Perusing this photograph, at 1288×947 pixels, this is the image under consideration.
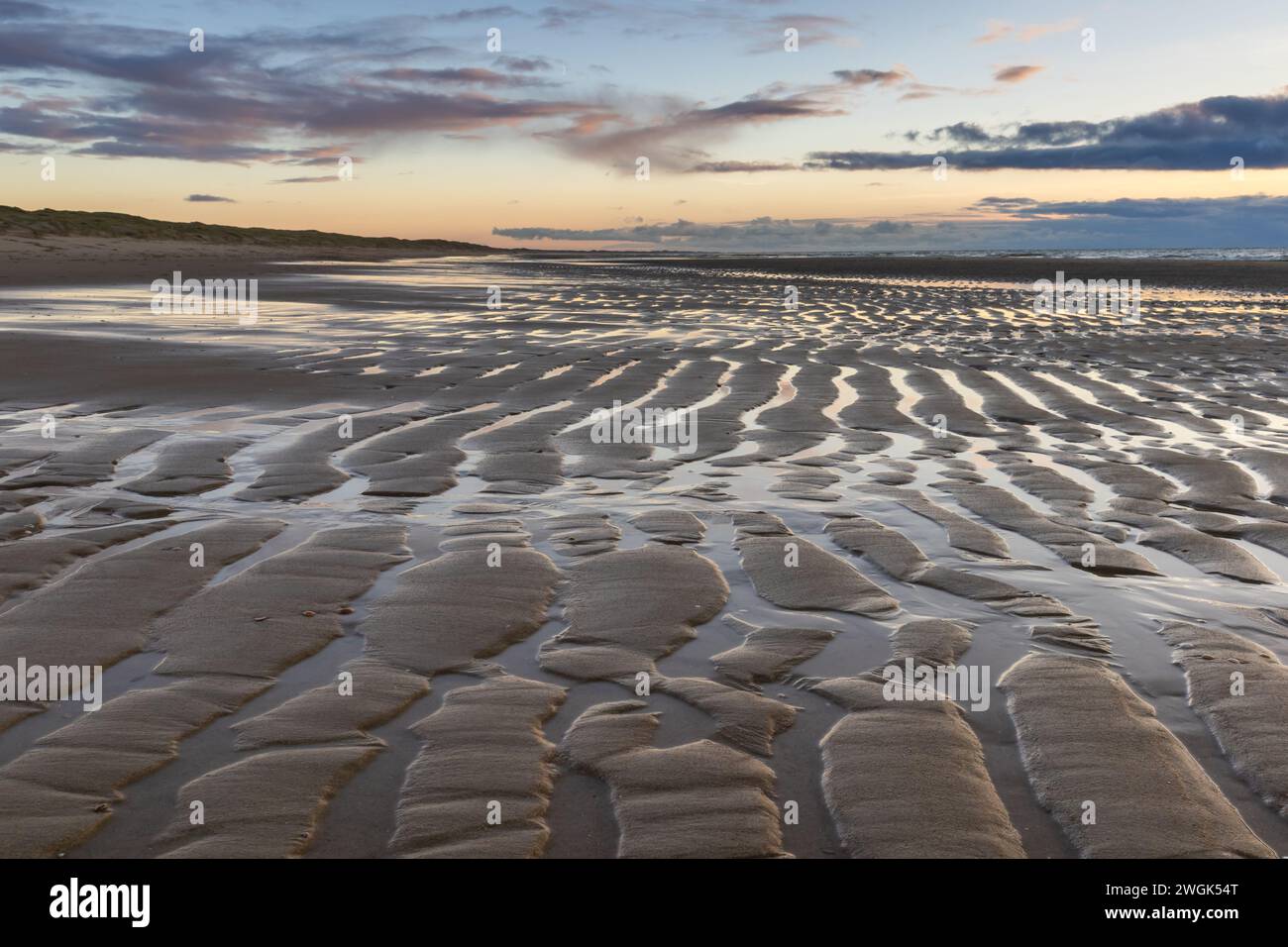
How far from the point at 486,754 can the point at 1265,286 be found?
113 ft

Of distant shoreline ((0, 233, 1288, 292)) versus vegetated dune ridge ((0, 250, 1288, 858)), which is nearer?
vegetated dune ridge ((0, 250, 1288, 858))

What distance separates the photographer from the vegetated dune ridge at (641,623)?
283 centimetres

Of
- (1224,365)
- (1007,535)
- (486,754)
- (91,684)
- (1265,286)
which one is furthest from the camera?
(1265,286)

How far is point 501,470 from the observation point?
6.96 metres

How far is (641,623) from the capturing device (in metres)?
4.26

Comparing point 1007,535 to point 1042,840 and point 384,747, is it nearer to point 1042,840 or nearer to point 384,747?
point 1042,840

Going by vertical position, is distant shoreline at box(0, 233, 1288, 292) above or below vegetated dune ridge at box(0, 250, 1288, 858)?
above

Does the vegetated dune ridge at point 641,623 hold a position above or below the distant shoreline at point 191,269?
below

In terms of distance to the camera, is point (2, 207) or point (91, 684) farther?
point (2, 207)

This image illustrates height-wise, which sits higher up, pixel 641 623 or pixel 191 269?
pixel 191 269

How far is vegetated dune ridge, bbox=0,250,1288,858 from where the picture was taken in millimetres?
2832

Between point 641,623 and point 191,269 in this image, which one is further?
point 191,269
